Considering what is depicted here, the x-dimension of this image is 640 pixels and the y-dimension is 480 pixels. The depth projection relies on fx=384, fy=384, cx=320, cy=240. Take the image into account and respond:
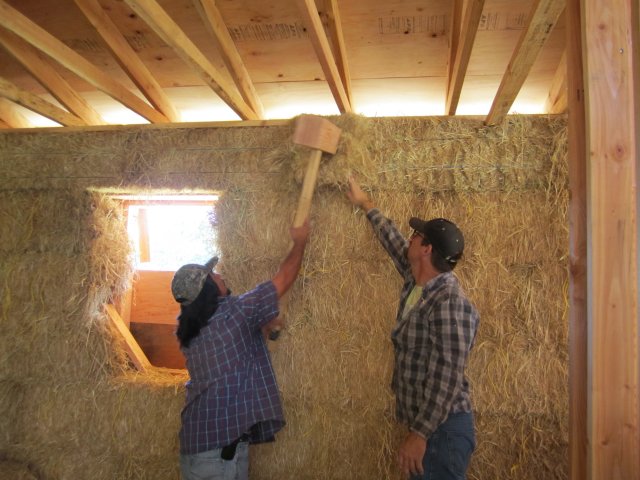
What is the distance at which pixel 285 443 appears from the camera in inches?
89.6

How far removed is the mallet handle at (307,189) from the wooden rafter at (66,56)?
1208mm

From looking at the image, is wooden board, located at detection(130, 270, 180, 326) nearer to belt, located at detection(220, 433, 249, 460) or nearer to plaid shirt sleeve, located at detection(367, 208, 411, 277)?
belt, located at detection(220, 433, 249, 460)

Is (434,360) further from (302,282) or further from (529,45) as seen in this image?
(529,45)

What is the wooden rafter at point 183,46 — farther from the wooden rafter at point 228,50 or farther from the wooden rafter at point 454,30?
the wooden rafter at point 454,30

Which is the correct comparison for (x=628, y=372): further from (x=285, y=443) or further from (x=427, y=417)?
(x=285, y=443)

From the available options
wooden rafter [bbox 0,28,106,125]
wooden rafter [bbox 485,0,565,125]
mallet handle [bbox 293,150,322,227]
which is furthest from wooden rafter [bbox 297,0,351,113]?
wooden rafter [bbox 0,28,106,125]

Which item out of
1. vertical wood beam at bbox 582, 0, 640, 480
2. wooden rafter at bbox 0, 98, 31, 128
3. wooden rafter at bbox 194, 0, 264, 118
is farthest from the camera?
wooden rafter at bbox 0, 98, 31, 128

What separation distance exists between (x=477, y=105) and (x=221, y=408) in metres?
2.29

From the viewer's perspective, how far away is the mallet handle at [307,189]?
1987 millimetres

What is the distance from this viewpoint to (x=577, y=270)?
1.10 meters

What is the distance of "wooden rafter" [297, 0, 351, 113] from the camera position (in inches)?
62.4

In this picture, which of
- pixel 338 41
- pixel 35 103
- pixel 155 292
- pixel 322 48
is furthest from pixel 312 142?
pixel 155 292

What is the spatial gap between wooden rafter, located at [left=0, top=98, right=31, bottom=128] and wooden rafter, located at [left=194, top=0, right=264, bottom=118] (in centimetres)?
185

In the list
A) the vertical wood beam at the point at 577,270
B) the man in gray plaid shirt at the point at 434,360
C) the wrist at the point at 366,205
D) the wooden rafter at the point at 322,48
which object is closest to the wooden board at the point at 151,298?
the wrist at the point at 366,205
